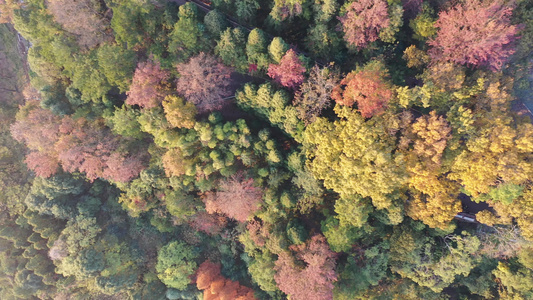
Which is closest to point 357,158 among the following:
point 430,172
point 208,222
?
point 430,172

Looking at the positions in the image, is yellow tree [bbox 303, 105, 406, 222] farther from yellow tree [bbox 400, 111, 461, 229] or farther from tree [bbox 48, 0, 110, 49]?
tree [bbox 48, 0, 110, 49]

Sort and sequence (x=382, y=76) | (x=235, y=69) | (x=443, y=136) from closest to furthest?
1. (x=443, y=136)
2. (x=382, y=76)
3. (x=235, y=69)

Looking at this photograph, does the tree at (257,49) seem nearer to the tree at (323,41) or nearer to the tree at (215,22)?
the tree at (215,22)

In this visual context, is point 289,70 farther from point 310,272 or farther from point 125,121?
point 310,272

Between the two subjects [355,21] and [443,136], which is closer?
[443,136]

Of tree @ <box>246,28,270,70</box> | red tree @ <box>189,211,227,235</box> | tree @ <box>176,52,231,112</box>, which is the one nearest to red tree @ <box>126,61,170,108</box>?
tree @ <box>176,52,231,112</box>

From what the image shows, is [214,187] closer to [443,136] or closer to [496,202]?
[443,136]

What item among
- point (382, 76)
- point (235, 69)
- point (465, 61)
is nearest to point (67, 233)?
point (235, 69)

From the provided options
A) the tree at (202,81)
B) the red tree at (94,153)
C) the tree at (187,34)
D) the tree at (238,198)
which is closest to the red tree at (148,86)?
the tree at (202,81)
